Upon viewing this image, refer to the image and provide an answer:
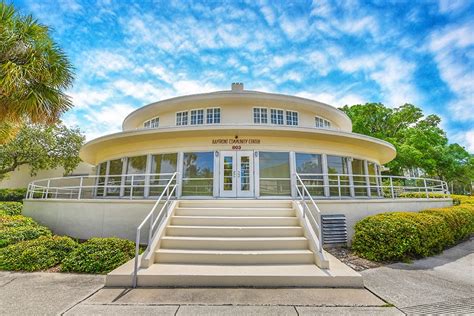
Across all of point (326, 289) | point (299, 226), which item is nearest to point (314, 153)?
point (299, 226)

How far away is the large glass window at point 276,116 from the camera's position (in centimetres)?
1330

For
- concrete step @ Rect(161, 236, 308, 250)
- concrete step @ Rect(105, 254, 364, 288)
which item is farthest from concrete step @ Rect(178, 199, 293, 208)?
concrete step @ Rect(105, 254, 364, 288)

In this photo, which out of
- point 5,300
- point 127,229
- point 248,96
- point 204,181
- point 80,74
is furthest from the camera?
point 248,96

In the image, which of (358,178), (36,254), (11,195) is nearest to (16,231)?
(36,254)

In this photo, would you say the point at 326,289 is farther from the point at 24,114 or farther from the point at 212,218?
the point at 24,114

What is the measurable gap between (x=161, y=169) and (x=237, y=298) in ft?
27.4

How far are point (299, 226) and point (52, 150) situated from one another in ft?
80.4

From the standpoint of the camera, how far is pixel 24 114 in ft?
27.7

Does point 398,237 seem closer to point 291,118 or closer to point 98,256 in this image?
point 98,256

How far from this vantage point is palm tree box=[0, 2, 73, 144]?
7.81 meters

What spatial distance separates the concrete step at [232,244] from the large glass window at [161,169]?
535 cm

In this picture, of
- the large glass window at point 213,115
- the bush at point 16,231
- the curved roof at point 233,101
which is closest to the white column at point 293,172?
the curved roof at point 233,101

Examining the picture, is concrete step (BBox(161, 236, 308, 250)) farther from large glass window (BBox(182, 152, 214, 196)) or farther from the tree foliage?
the tree foliage

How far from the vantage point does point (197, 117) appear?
13367 millimetres
